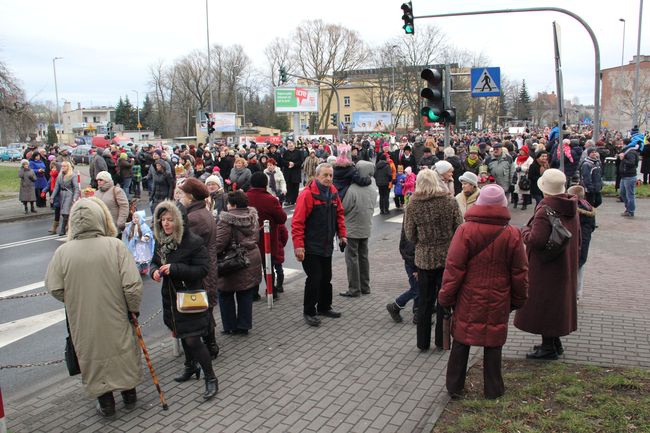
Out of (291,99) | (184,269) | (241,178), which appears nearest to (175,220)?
(184,269)

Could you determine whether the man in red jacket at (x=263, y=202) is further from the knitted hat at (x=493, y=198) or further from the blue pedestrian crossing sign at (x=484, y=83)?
the blue pedestrian crossing sign at (x=484, y=83)

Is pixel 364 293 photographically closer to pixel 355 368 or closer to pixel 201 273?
pixel 355 368

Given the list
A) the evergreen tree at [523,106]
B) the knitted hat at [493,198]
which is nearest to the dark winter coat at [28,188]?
the knitted hat at [493,198]

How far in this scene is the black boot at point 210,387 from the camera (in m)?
4.92

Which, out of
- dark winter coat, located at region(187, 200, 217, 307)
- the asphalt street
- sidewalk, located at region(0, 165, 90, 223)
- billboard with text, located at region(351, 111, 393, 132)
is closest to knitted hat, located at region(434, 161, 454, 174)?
the asphalt street

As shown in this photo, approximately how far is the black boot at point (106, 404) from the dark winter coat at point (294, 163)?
13827 mm

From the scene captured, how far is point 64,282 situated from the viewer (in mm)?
4430

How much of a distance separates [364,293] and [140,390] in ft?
12.5

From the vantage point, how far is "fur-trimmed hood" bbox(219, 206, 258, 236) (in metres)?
6.32

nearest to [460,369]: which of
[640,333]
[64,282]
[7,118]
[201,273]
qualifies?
[201,273]

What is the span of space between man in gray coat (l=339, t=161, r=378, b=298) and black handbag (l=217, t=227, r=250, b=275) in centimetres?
204

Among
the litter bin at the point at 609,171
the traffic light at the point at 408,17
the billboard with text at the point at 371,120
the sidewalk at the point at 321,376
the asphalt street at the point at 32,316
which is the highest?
the traffic light at the point at 408,17

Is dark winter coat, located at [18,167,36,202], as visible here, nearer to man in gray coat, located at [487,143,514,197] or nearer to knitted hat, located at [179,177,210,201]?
man in gray coat, located at [487,143,514,197]

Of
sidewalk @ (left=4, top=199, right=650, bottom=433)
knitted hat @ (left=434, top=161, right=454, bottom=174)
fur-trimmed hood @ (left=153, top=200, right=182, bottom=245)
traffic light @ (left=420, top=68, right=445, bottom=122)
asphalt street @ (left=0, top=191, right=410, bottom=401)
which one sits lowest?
asphalt street @ (left=0, top=191, right=410, bottom=401)
